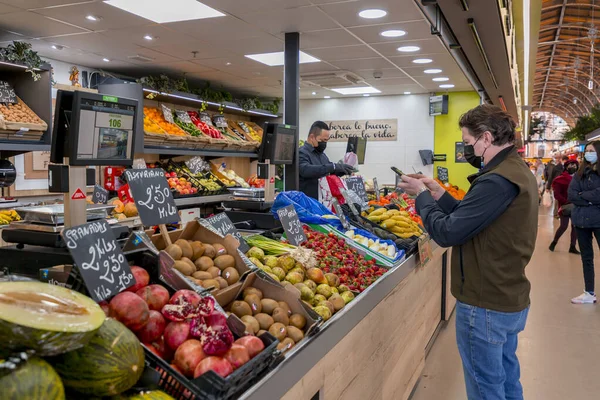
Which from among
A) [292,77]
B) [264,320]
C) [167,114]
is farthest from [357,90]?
[264,320]

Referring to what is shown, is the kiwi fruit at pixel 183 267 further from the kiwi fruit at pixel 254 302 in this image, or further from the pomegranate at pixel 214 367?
the pomegranate at pixel 214 367

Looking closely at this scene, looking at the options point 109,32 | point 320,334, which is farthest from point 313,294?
point 109,32

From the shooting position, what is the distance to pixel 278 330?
1.83 meters

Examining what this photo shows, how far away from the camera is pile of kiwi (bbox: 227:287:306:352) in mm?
1804

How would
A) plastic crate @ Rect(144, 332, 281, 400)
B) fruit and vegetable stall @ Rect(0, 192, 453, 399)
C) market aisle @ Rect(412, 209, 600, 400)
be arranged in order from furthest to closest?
market aisle @ Rect(412, 209, 600, 400) < plastic crate @ Rect(144, 332, 281, 400) < fruit and vegetable stall @ Rect(0, 192, 453, 399)

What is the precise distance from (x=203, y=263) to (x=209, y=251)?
0.09m

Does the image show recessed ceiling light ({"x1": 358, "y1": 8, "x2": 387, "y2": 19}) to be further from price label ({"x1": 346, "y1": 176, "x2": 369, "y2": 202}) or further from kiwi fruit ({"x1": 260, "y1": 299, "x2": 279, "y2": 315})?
kiwi fruit ({"x1": 260, "y1": 299, "x2": 279, "y2": 315})

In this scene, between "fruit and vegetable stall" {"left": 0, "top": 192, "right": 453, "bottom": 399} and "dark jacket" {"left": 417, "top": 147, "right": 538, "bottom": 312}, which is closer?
"fruit and vegetable stall" {"left": 0, "top": 192, "right": 453, "bottom": 399}

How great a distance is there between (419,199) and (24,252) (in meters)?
1.74

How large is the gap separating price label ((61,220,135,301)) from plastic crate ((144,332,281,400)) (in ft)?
0.77

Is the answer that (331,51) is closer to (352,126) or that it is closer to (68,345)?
(352,126)

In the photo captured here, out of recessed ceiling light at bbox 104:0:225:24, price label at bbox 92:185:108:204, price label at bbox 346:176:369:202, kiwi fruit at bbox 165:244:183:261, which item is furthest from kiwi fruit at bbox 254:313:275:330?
recessed ceiling light at bbox 104:0:225:24

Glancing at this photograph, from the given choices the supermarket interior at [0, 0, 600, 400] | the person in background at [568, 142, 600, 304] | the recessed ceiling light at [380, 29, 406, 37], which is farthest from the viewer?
the person in background at [568, 142, 600, 304]

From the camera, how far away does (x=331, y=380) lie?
2.04 metres
